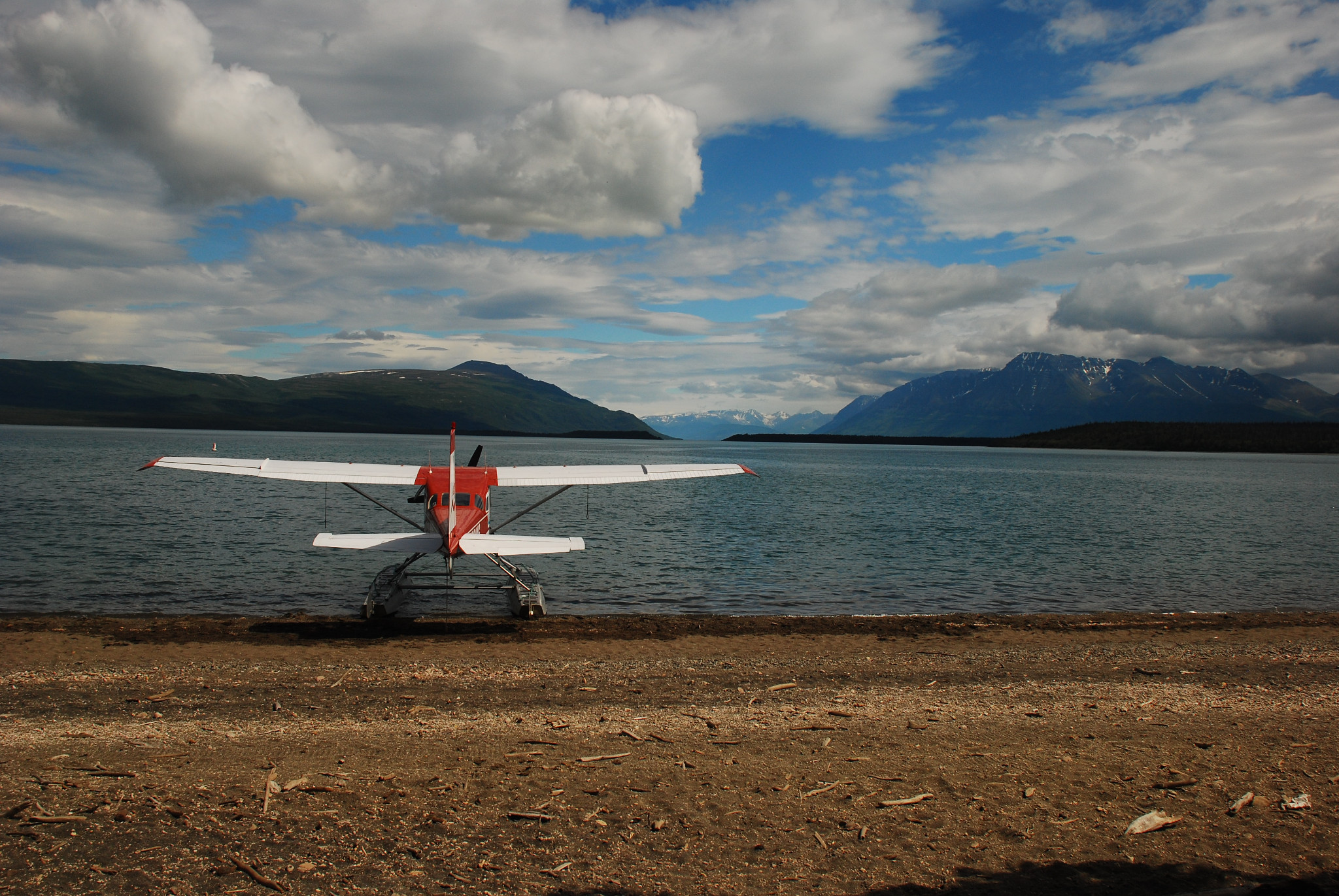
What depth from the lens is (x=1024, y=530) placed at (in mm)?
29781

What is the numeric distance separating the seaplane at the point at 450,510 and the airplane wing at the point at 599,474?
0.02m

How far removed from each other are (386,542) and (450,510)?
1.18 metres

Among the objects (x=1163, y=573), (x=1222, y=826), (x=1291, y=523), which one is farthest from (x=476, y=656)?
(x=1291, y=523)

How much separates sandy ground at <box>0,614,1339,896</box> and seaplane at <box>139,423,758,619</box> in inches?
67.7

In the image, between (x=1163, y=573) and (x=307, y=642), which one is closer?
(x=307, y=642)

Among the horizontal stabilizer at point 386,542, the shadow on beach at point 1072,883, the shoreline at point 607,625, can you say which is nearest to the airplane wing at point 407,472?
the horizontal stabilizer at point 386,542

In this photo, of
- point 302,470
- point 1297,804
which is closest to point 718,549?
point 302,470

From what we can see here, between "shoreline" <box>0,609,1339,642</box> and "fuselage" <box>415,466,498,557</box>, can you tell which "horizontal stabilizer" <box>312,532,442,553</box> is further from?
"shoreline" <box>0,609,1339,642</box>

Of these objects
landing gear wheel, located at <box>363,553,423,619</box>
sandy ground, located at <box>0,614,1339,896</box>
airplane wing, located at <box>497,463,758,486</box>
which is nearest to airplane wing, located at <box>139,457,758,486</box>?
airplane wing, located at <box>497,463,758,486</box>

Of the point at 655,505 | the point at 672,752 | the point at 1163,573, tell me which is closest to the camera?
the point at 672,752

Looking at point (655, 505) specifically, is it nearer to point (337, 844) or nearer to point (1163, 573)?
point (1163, 573)

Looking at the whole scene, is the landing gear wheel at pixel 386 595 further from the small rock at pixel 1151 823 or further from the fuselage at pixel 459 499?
the small rock at pixel 1151 823

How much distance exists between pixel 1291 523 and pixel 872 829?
39.3 meters

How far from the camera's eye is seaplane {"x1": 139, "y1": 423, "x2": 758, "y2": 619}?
12266mm
